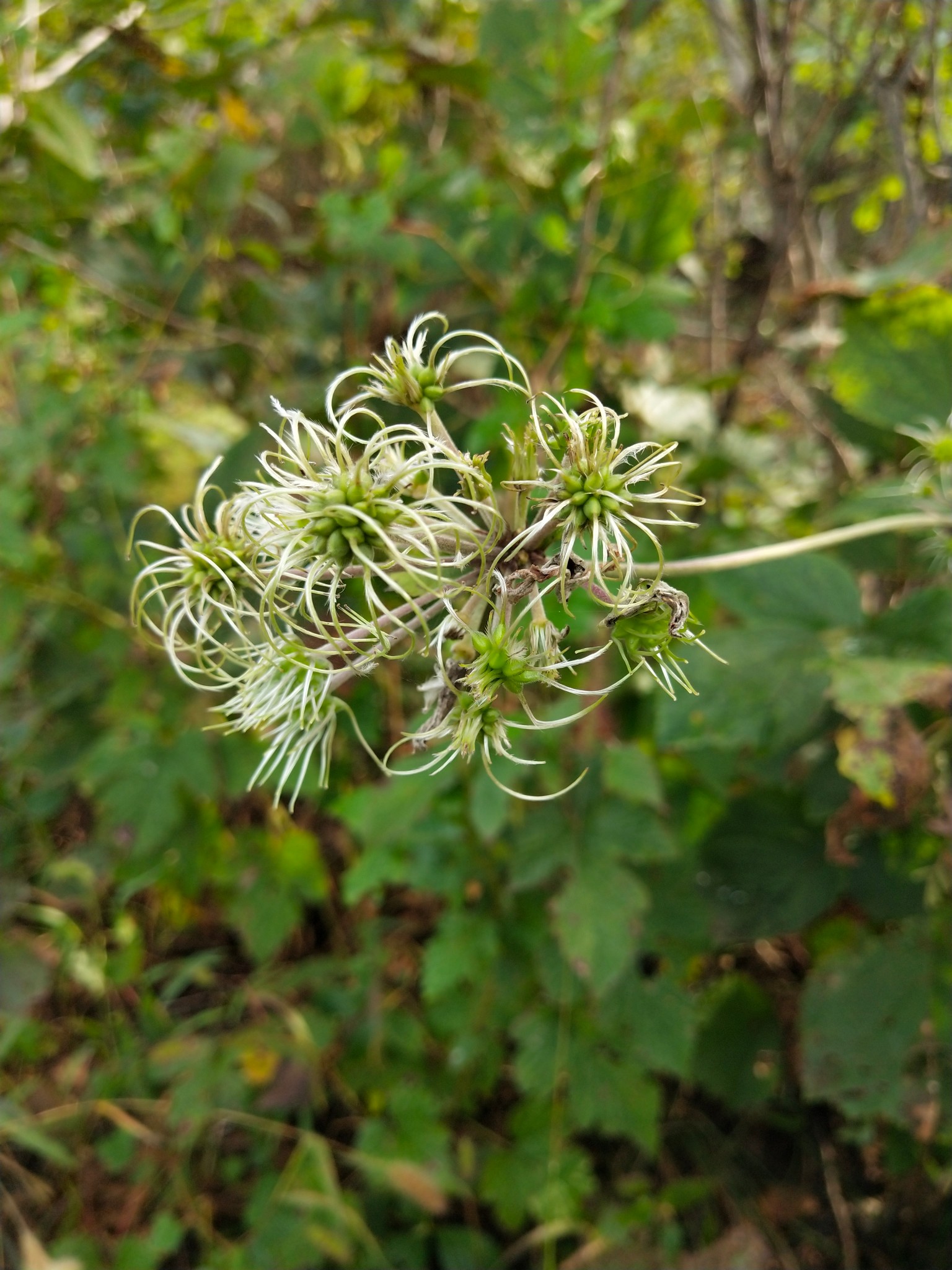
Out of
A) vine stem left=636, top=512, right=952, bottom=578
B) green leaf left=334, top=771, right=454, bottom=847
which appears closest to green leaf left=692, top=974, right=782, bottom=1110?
green leaf left=334, top=771, right=454, bottom=847

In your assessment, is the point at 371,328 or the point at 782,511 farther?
the point at 782,511

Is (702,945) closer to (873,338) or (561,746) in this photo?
(561,746)

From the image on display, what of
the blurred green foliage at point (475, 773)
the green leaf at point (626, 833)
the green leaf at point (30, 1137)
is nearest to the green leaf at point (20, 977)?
the blurred green foliage at point (475, 773)

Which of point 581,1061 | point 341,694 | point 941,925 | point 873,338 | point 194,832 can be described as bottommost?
point 581,1061

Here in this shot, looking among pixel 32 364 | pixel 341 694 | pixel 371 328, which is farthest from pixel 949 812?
pixel 32 364

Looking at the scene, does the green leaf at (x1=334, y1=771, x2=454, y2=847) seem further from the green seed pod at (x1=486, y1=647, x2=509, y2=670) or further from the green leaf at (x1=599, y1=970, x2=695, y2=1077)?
the green seed pod at (x1=486, y1=647, x2=509, y2=670)
